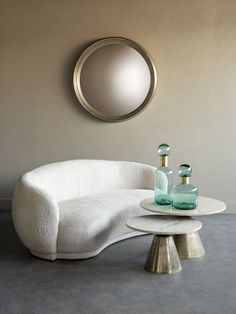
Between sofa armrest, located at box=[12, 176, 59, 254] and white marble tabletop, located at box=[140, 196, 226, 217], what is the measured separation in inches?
29.8

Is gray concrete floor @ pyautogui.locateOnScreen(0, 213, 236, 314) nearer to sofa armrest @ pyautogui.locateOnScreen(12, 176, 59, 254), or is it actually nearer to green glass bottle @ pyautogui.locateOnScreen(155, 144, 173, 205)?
sofa armrest @ pyautogui.locateOnScreen(12, 176, 59, 254)

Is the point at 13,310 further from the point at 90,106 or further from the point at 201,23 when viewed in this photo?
the point at 201,23

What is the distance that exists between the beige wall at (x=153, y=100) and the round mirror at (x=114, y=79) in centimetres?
11

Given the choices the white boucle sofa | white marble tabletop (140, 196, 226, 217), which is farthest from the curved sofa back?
white marble tabletop (140, 196, 226, 217)

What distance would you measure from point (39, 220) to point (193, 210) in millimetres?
1202

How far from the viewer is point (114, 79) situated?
5.36 m

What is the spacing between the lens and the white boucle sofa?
3783 millimetres

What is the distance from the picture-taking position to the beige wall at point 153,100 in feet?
17.4

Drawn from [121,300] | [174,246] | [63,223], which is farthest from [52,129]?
[121,300]

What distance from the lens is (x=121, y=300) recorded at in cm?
305

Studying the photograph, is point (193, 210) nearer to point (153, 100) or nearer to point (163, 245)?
point (163, 245)

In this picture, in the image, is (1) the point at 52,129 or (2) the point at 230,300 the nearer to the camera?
(2) the point at 230,300

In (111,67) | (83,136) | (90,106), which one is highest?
(111,67)

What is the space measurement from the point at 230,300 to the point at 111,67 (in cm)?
308
